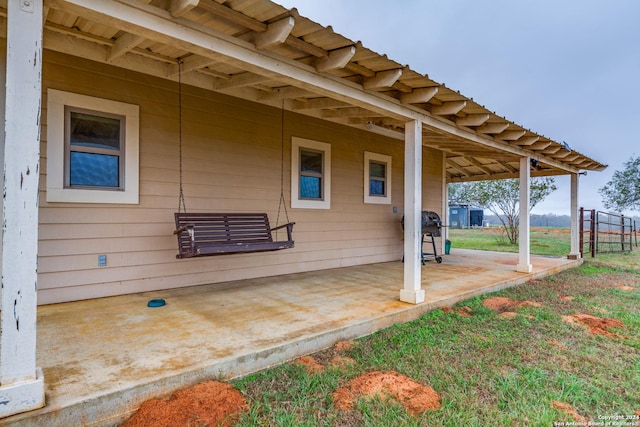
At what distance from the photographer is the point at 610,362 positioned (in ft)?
8.71

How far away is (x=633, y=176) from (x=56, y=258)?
2301 centimetres

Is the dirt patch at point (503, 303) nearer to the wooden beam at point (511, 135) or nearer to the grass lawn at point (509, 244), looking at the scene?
the wooden beam at point (511, 135)

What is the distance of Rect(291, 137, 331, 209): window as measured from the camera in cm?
523

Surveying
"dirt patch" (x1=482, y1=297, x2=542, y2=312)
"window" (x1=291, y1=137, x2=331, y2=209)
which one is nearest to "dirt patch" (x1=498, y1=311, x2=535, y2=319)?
"dirt patch" (x1=482, y1=297, x2=542, y2=312)

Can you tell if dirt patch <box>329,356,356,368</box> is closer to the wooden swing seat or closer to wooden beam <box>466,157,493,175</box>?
the wooden swing seat

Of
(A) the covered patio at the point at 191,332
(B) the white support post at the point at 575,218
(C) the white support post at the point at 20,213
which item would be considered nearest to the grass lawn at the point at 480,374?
(A) the covered patio at the point at 191,332

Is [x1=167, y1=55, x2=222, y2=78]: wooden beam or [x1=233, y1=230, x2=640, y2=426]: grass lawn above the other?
[x1=167, y1=55, x2=222, y2=78]: wooden beam

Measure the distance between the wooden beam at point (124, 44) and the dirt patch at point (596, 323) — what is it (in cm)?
487

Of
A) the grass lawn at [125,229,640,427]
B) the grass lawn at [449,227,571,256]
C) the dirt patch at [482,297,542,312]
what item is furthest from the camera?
the grass lawn at [449,227,571,256]

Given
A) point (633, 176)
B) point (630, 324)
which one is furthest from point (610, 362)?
point (633, 176)

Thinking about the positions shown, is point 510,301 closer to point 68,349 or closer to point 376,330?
point 376,330

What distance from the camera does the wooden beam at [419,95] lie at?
3.45m

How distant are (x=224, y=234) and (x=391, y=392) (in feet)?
8.78

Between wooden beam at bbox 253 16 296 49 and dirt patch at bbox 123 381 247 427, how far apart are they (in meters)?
2.23
